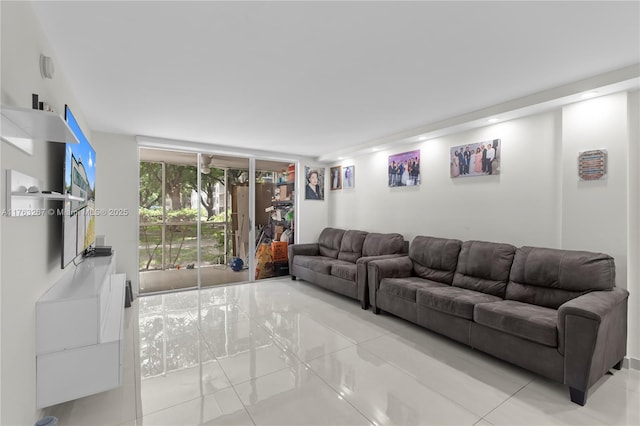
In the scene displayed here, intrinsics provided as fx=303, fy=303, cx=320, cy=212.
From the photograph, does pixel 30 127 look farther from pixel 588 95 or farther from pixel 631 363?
pixel 631 363

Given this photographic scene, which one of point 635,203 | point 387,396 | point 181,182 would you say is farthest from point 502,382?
point 181,182

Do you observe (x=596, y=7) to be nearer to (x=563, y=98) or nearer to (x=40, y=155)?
(x=563, y=98)

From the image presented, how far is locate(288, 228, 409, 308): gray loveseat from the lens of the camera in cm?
437

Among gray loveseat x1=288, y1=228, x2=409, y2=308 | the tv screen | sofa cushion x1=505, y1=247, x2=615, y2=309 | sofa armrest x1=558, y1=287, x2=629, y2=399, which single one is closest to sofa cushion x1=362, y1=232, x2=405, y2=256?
gray loveseat x1=288, y1=228, x2=409, y2=308

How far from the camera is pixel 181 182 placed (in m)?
5.71

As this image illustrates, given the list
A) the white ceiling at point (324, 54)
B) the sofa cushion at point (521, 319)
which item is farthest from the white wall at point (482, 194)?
the sofa cushion at point (521, 319)

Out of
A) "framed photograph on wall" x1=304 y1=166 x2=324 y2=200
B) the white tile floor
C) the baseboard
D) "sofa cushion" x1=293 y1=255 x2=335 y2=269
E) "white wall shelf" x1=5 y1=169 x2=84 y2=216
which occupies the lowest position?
the white tile floor

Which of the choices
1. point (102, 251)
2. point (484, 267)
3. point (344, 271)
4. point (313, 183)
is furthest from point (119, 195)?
point (484, 267)

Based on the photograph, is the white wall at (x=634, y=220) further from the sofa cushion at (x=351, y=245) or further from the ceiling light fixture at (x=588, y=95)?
the sofa cushion at (x=351, y=245)

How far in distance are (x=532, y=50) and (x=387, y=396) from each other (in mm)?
2746

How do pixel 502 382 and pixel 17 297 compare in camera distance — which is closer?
pixel 17 297

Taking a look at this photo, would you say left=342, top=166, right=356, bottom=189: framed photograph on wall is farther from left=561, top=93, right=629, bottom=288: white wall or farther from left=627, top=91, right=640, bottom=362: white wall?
left=627, top=91, right=640, bottom=362: white wall

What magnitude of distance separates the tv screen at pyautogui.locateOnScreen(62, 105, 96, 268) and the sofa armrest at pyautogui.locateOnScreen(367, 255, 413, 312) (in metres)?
3.15

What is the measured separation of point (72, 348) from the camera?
1.86 meters
